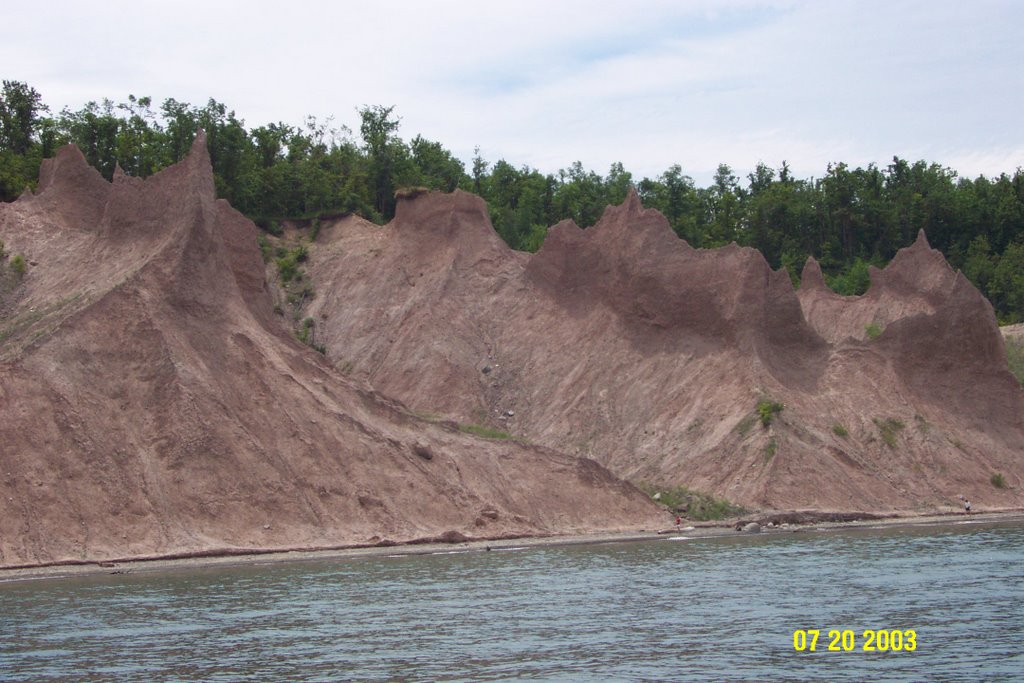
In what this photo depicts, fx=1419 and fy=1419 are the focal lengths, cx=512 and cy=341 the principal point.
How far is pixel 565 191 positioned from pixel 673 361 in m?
40.7

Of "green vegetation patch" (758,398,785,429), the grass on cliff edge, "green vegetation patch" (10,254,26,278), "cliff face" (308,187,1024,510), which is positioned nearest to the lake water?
the grass on cliff edge

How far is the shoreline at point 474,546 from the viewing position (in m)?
43.1

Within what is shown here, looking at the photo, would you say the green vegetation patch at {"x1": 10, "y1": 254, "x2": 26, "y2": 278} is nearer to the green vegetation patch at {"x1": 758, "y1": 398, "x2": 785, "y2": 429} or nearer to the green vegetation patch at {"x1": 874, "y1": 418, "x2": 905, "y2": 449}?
the green vegetation patch at {"x1": 758, "y1": 398, "x2": 785, "y2": 429}

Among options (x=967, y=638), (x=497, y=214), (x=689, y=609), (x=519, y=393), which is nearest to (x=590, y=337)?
(x=519, y=393)

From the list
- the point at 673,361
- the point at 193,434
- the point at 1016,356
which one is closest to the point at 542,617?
the point at 193,434

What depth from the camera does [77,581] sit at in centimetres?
4084

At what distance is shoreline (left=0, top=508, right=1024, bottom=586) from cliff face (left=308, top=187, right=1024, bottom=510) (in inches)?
66.7

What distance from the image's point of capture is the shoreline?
4312 cm

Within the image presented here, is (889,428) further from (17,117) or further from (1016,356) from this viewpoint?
(17,117)

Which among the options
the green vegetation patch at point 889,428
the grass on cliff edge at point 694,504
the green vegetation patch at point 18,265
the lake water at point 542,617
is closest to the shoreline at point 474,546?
the grass on cliff edge at point 694,504

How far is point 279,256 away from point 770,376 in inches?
1140

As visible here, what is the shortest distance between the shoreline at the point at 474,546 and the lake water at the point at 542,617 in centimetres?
154
